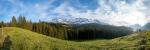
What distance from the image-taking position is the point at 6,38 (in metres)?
197

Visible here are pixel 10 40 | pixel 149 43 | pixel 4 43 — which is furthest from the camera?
pixel 10 40

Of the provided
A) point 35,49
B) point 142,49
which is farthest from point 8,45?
point 142,49

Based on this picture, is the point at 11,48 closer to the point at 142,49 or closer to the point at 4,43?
the point at 4,43

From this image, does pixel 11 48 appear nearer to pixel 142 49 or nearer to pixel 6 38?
pixel 6 38

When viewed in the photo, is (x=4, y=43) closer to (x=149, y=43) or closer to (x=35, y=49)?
(x=35, y=49)

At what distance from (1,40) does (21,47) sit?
1445 centimetres

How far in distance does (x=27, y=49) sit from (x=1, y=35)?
56.1 ft

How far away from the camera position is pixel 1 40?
188 m

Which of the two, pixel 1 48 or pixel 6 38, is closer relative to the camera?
pixel 1 48

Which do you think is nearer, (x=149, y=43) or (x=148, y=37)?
(x=149, y=43)

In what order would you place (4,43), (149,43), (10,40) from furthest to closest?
(10,40), (4,43), (149,43)

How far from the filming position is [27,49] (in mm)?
199125

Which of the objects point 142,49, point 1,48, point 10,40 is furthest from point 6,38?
point 142,49

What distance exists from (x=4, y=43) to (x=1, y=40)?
273 cm
